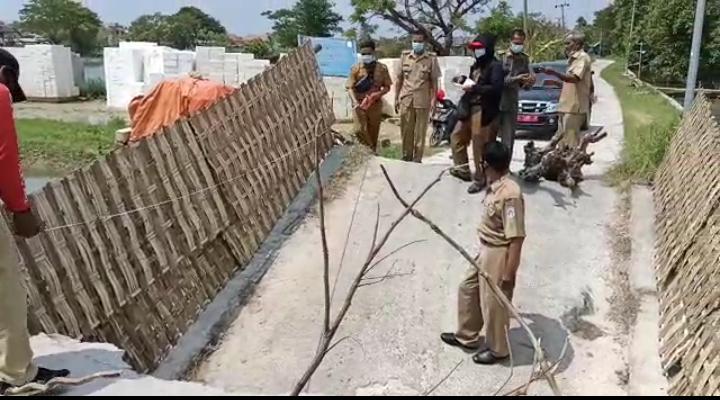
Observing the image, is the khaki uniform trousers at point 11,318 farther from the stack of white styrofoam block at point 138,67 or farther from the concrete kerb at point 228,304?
the stack of white styrofoam block at point 138,67

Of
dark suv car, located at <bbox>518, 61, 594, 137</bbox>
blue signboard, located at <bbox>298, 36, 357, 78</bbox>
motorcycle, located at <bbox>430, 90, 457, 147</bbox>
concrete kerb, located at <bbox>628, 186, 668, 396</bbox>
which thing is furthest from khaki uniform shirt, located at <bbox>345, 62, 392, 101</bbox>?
blue signboard, located at <bbox>298, 36, 357, 78</bbox>

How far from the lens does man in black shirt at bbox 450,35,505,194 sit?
7094mm

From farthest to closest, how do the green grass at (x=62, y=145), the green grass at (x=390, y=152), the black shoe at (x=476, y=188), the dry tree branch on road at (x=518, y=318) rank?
the green grass at (x=62, y=145) → the green grass at (x=390, y=152) → the black shoe at (x=476, y=188) → the dry tree branch on road at (x=518, y=318)

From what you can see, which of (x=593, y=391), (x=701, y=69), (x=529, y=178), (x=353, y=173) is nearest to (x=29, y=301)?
(x=593, y=391)

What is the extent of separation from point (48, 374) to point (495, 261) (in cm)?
287

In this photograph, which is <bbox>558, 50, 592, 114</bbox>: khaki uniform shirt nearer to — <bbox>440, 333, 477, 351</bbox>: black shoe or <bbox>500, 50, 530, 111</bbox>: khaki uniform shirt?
<bbox>500, 50, 530, 111</bbox>: khaki uniform shirt

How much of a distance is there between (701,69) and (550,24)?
7544 mm

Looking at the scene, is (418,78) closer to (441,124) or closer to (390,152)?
(390,152)

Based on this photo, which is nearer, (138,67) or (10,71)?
(10,71)

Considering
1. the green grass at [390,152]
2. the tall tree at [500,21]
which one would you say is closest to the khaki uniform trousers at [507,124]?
the green grass at [390,152]

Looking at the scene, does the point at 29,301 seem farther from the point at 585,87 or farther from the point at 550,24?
the point at 550,24

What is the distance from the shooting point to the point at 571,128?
800 cm

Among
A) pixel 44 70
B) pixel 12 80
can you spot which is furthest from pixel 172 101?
pixel 44 70

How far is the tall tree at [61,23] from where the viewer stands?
4103cm
